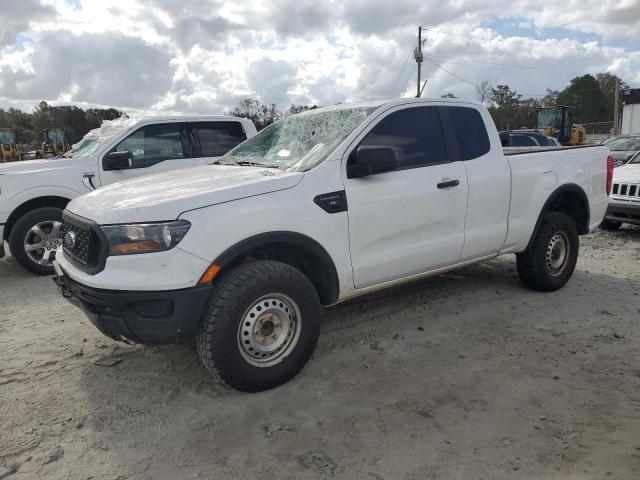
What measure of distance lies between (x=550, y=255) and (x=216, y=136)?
487cm

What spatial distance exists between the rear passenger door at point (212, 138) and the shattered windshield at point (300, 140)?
289 cm

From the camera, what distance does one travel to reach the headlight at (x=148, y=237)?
284cm

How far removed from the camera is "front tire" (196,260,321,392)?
297cm

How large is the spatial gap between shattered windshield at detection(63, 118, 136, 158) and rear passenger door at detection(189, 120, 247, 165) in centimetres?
88

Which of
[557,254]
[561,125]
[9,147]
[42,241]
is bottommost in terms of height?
[557,254]

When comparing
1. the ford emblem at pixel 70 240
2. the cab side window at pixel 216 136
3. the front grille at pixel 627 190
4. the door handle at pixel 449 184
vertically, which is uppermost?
the cab side window at pixel 216 136

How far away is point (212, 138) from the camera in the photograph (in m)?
7.41

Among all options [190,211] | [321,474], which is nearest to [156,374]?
[190,211]

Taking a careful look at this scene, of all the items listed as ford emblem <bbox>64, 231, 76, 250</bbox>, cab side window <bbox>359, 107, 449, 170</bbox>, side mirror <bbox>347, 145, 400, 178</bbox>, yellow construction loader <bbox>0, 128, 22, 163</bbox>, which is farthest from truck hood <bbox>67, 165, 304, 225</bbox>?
yellow construction loader <bbox>0, 128, 22, 163</bbox>

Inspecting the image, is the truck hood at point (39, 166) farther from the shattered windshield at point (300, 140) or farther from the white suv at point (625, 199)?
the white suv at point (625, 199)

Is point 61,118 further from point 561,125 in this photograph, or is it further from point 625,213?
point 625,213

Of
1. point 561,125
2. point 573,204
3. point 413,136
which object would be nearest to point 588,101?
point 561,125

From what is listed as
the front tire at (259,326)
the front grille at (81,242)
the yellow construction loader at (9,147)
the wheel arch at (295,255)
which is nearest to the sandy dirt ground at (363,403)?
the front tire at (259,326)

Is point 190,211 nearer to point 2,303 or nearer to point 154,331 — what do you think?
point 154,331
